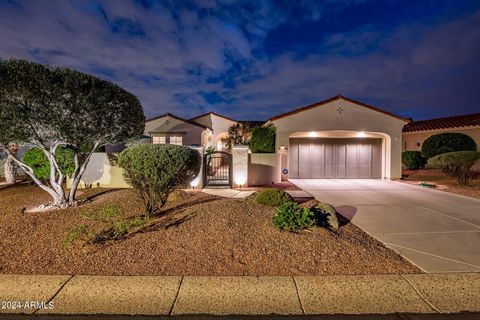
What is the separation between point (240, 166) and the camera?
1101 cm

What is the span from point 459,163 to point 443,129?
28.6 feet

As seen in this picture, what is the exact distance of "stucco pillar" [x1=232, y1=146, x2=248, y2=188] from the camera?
11.0m

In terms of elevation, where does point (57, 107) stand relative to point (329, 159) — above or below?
above

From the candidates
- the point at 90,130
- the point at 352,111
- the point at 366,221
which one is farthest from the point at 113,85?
the point at 352,111

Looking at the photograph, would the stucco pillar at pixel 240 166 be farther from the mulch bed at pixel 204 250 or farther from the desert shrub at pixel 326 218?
the desert shrub at pixel 326 218

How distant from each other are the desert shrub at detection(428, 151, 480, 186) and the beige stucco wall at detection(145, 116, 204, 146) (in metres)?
15.2

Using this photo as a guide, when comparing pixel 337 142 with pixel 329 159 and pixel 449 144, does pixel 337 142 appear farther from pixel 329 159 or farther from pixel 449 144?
pixel 449 144

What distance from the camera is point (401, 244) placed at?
181 inches

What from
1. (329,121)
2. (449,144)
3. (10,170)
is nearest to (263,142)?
(329,121)

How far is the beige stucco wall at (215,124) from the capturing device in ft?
77.2

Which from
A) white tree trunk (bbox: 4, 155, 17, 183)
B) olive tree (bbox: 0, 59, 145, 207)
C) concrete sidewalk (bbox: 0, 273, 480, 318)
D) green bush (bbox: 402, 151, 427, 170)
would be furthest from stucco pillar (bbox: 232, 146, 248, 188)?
green bush (bbox: 402, 151, 427, 170)

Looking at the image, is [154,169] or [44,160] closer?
[154,169]

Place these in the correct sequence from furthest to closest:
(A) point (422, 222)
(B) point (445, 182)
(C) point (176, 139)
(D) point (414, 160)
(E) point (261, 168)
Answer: (C) point (176, 139)
(D) point (414, 160)
(B) point (445, 182)
(E) point (261, 168)
(A) point (422, 222)

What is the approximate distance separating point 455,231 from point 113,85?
939cm
